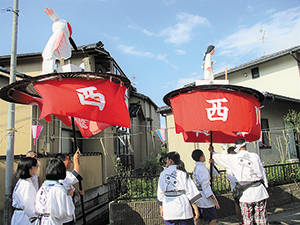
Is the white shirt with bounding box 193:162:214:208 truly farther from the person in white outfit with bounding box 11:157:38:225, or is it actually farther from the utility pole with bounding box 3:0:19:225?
the utility pole with bounding box 3:0:19:225

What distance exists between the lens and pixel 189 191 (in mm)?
3906

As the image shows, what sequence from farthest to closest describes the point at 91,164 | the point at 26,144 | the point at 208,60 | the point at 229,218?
the point at 91,164 → the point at 26,144 → the point at 229,218 → the point at 208,60

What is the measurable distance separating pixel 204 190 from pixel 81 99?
3298mm

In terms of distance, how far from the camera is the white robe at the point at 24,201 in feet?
12.0

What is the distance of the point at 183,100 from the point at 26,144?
753 centimetres

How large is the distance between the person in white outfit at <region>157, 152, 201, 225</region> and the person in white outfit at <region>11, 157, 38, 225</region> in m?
2.23

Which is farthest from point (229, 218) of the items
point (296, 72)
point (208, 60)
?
point (296, 72)

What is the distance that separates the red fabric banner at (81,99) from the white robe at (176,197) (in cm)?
144

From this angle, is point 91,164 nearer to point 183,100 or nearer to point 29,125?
point 29,125

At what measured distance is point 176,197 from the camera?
3.86 metres

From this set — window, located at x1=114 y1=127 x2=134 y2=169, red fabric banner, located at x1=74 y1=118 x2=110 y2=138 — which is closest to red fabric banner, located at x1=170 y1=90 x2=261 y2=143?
red fabric banner, located at x1=74 y1=118 x2=110 y2=138

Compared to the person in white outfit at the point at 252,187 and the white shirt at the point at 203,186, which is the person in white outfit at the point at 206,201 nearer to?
the white shirt at the point at 203,186

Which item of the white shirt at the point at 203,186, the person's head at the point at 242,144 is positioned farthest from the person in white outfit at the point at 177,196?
the person's head at the point at 242,144

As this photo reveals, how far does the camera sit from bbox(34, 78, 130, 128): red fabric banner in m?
4.14
